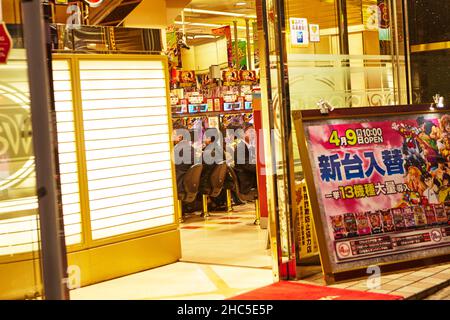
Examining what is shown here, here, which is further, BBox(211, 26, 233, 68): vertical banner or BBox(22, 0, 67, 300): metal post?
BBox(211, 26, 233, 68): vertical banner

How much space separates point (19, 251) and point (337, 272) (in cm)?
242

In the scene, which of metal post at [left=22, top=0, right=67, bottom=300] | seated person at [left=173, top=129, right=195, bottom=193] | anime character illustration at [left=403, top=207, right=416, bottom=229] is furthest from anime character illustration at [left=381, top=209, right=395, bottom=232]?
seated person at [left=173, top=129, right=195, bottom=193]

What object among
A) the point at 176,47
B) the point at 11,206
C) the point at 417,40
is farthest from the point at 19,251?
the point at 176,47

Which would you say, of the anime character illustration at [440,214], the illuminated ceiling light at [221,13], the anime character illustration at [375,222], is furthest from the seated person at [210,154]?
the illuminated ceiling light at [221,13]

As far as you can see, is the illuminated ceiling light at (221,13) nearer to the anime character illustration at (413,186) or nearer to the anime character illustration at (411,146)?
the anime character illustration at (411,146)

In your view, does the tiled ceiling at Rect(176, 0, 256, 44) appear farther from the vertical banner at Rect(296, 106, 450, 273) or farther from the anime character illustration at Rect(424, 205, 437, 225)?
the anime character illustration at Rect(424, 205, 437, 225)

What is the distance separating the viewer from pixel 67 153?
251 inches

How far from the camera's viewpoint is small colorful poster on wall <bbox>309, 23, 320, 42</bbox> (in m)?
6.56

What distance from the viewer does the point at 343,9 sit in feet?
23.0

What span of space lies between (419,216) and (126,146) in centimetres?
272

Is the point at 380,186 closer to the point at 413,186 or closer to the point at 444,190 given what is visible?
the point at 413,186

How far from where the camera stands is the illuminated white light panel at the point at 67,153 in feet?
20.8

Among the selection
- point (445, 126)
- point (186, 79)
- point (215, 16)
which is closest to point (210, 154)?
point (186, 79)
